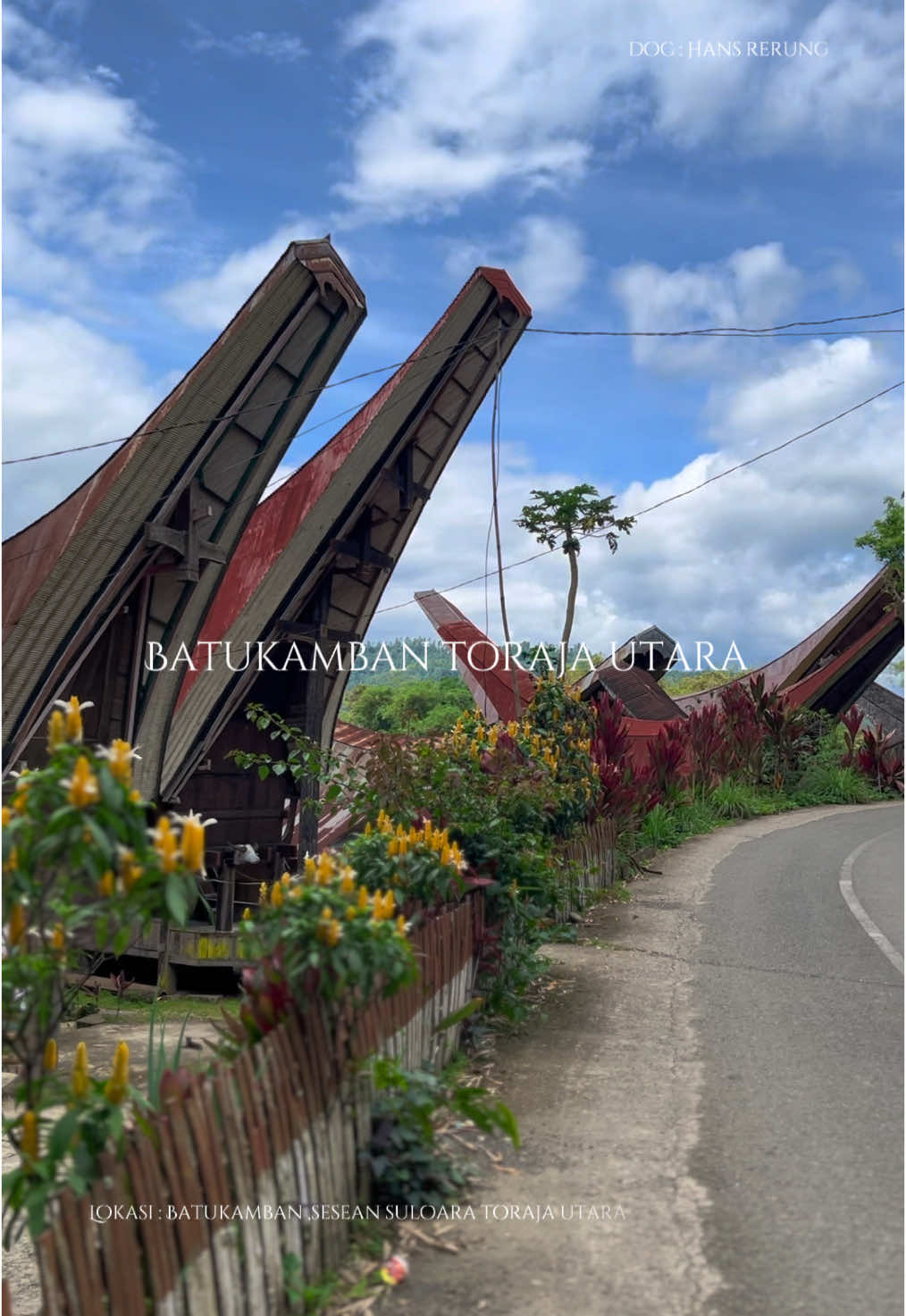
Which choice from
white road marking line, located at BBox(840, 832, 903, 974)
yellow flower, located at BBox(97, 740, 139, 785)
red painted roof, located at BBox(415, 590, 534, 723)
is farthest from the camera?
red painted roof, located at BBox(415, 590, 534, 723)

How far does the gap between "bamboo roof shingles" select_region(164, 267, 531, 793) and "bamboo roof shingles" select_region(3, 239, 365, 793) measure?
5.67 feet

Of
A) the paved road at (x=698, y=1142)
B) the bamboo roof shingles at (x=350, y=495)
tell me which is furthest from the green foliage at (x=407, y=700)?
the paved road at (x=698, y=1142)

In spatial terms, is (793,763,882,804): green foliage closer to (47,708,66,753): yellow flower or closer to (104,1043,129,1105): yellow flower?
(104,1043,129,1105): yellow flower

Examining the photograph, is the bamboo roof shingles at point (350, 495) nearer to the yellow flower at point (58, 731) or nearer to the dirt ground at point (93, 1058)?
the dirt ground at point (93, 1058)

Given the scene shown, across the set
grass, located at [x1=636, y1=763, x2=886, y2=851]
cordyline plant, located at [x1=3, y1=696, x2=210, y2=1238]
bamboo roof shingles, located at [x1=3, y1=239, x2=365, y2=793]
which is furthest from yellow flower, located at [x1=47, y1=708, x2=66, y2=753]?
grass, located at [x1=636, y1=763, x2=886, y2=851]

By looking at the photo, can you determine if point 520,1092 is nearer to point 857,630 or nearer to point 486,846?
point 486,846

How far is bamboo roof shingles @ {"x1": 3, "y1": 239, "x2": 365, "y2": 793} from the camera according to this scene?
1203 centimetres

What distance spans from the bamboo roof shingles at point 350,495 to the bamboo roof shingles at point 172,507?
173cm

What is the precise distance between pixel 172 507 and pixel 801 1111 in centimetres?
1006

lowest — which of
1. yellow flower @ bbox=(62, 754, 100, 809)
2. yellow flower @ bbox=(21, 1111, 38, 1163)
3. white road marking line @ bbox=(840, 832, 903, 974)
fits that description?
white road marking line @ bbox=(840, 832, 903, 974)

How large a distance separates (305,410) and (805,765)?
48.2ft

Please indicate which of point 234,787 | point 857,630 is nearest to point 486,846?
point 234,787

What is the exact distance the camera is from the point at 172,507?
1268cm

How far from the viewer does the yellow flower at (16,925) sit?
263 centimetres
